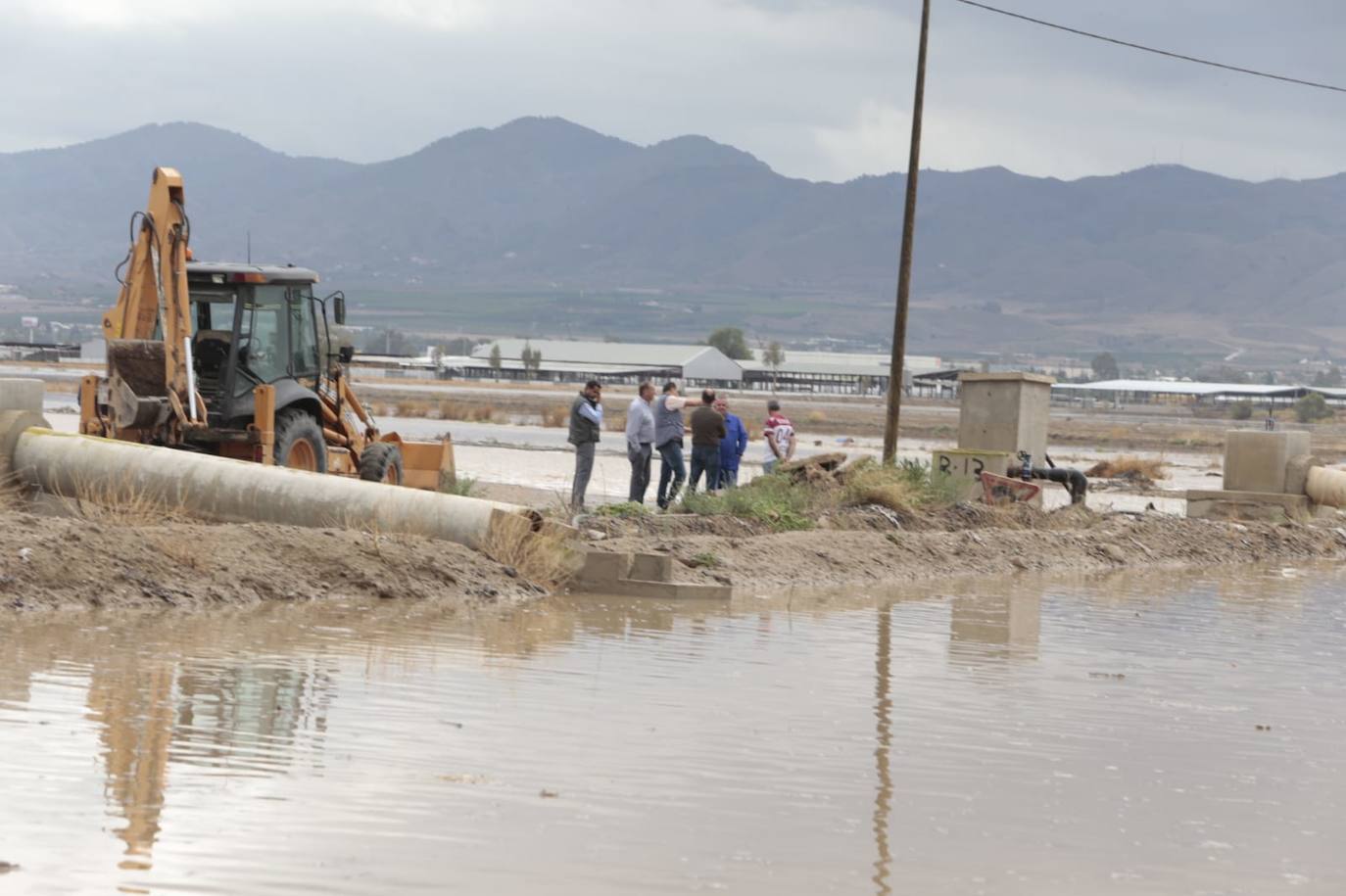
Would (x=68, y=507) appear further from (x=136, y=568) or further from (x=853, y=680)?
(x=853, y=680)

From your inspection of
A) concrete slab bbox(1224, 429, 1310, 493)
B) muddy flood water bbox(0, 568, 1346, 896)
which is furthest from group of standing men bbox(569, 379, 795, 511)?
muddy flood water bbox(0, 568, 1346, 896)

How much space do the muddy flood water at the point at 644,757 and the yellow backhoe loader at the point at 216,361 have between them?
13.7 feet

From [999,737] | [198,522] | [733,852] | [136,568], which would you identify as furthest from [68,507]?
[733,852]

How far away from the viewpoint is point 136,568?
12.3 m

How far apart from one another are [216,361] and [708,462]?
6.95 metres

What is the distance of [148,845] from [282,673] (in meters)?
3.53

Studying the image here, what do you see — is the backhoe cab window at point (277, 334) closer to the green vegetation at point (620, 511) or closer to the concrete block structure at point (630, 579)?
the green vegetation at point (620, 511)

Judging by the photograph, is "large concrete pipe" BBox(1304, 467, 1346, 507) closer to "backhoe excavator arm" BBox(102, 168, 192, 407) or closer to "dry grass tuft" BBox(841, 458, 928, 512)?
"dry grass tuft" BBox(841, 458, 928, 512)

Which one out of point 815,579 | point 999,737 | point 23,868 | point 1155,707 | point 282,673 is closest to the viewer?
point 23,868

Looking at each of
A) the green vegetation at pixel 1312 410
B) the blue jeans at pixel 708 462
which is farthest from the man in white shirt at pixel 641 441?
the green vegetation at pixel 1312 410

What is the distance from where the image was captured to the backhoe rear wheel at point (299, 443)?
54.5 ft

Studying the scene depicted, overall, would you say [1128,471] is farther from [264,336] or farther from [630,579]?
[630,579]

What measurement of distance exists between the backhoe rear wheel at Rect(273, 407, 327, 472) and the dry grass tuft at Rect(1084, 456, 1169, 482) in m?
27.8

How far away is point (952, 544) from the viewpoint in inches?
734
